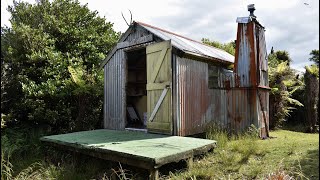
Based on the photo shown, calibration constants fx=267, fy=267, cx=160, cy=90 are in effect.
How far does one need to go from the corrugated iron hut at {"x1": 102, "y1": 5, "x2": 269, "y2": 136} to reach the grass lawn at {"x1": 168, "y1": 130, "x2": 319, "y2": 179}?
146 centimetres

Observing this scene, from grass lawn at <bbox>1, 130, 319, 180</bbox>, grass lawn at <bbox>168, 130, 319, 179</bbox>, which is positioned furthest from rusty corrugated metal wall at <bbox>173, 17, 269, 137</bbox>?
grass lawn at <bbox>168, 130, 319, 179</bbox>

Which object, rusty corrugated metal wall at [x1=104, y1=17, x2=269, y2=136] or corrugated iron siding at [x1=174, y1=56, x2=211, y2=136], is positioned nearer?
corrugated iron siding at [x1=174, y1=56, x2=211, y2=136]

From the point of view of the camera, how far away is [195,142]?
19.5 feet

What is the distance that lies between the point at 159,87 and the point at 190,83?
0.89 m

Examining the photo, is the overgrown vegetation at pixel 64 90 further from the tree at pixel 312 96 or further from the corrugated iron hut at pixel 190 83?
the corrugated iron hut at pixel 190 83

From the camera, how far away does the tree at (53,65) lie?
30.2 ft

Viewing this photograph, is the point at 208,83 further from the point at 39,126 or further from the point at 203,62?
the point at 39,126

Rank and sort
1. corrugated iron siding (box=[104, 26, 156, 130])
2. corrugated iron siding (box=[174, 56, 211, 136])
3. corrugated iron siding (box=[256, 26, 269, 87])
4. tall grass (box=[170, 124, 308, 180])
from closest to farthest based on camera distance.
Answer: tall grass (box=[170, 124, 308, 180])
corrugated iron siding (box=[174, 56, 211, 136])
corrugated iron siding (box=[256, 26, 269, 87])
corrugated iron siding (box=[104, 26, 156, 130])

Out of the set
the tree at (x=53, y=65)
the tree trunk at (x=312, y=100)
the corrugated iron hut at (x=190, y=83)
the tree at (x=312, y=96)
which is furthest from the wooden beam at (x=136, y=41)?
the tree trunk at (x=312, y=100)

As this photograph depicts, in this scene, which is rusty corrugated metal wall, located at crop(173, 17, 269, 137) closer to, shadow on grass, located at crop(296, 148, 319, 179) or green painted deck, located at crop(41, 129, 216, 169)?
green painted deck, located at crop(41, 129, 216, 169)

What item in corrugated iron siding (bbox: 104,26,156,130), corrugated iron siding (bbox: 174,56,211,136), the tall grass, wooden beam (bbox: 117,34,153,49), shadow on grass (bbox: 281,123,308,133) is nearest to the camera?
the tall grass

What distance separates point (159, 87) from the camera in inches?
297

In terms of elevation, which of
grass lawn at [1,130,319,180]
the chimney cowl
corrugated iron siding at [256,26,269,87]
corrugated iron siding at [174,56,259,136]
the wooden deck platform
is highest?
the chimney cowl

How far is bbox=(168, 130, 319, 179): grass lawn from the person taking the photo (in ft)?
15.7
